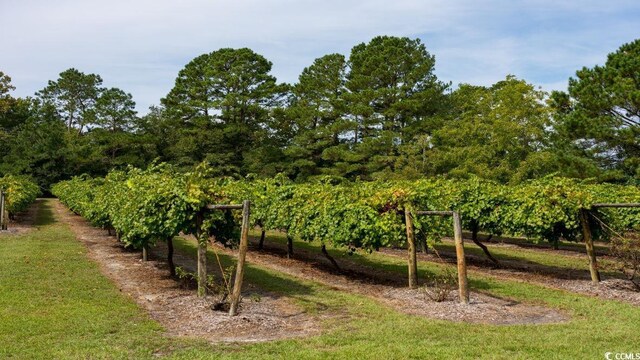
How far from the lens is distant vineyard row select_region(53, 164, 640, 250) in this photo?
9.98 meters

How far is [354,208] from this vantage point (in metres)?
12.1

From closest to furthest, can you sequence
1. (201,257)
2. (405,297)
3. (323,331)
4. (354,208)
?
(323,331) < (201,257) < (405,297) < (354,208)

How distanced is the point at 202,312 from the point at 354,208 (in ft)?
15.3

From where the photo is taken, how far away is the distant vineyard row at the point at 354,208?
9977 millimetres

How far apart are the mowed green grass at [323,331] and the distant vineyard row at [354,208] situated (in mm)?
1609

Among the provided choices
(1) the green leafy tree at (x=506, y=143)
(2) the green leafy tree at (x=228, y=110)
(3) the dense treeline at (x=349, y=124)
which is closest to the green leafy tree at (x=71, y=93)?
(3) the dense treeline at (x=349, y=124)

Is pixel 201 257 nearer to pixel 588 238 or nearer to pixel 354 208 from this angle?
pixel 354 208

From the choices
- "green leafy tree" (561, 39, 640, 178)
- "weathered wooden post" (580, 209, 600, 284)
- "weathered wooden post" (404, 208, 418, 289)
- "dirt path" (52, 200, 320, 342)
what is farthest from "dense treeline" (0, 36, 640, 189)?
"weathered wooden post" (580, 209, 600, 284)

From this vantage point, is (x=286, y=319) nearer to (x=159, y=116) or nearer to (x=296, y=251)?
(x=296, y=251)

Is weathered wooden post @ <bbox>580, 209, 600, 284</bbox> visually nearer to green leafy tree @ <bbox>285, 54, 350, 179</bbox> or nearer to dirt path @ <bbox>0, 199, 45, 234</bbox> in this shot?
dirt path @ <bbox>0, 199, 45, 234</bbox>

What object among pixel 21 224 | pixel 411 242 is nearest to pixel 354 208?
pixel 411 242

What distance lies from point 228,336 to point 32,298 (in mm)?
4594

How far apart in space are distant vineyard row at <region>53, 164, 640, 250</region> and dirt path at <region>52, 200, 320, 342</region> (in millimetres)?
1137

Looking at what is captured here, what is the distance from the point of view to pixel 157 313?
29.3 ft
